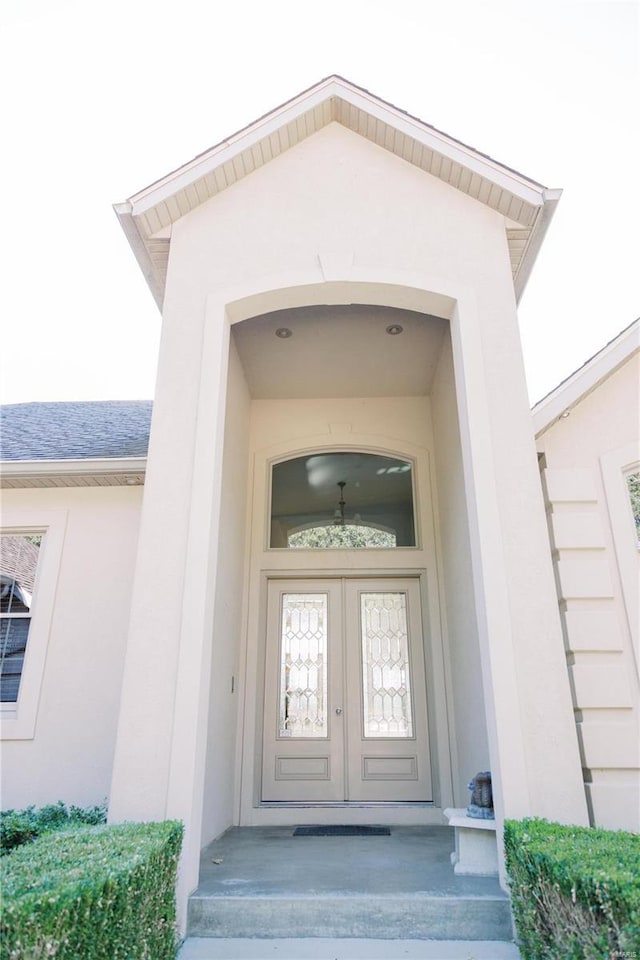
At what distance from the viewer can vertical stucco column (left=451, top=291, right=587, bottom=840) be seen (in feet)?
11.8

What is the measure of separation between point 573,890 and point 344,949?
1.53 metres

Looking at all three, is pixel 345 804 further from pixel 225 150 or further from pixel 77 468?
pixel 225 150

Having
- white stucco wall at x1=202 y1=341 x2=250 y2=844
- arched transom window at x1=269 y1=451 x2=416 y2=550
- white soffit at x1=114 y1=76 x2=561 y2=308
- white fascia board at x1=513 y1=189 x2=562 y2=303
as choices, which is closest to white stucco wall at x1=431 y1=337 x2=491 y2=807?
arched transom window at x1=269 y1=451 x2=416 y2=550

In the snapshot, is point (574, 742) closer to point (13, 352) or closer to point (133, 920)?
point (133, 920)

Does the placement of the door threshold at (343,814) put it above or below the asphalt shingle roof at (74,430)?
below

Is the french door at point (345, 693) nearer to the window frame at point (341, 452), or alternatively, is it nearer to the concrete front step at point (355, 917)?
the window frame at point (341, 452)

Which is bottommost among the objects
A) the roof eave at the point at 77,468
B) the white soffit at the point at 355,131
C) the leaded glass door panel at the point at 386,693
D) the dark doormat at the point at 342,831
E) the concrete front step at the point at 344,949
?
the concrete front step at the point at 344,949

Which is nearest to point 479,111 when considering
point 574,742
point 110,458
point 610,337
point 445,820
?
point 610,337

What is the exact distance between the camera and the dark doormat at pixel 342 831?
545 cm

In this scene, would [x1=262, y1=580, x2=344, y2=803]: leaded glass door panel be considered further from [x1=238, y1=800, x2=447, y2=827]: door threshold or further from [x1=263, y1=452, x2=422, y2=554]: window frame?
[x1=263, y1=452, x2=422, y2=554]: window frame

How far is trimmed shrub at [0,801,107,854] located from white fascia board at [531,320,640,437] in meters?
5.00

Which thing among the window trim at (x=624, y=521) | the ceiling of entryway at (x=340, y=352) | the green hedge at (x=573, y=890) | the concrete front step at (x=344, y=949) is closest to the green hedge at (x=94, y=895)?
the concrete front step at (x=344, y=949)

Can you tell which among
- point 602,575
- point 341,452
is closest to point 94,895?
point 602,575

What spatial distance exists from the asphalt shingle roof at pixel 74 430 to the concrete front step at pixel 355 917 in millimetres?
4212
